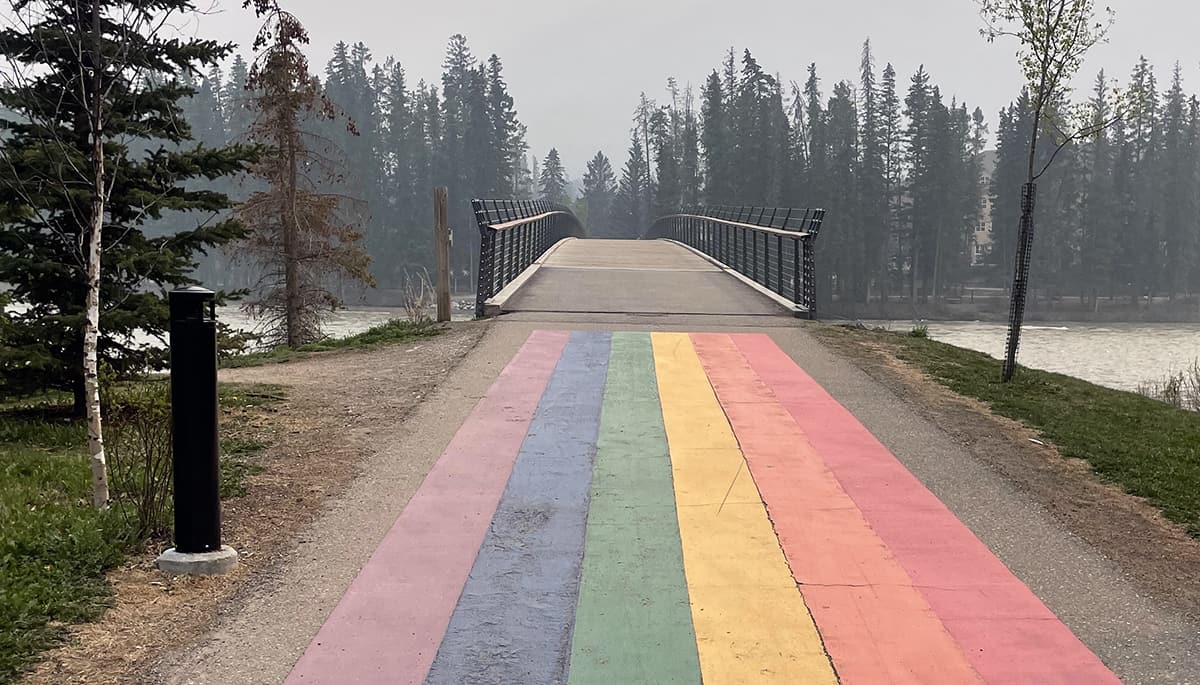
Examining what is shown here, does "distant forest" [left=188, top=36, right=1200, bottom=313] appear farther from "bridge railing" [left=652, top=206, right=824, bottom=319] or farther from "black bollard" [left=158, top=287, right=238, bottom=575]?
"black bollard" [left=158, top=287, right=238, bottom=575]

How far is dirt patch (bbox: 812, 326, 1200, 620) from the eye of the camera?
4.93 m

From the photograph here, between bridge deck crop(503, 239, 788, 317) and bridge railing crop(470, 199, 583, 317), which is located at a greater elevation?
bridge railing crop(470, 199, 583, 317)

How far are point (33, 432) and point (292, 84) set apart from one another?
68.9 feet

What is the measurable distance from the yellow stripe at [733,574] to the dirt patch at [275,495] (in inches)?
78.4

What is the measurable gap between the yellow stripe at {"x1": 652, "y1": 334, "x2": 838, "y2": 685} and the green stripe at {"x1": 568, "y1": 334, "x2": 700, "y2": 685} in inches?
3.0

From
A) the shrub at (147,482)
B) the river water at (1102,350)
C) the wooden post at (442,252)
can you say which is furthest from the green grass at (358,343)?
the river water at (1102,350)

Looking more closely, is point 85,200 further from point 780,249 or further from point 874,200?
point 874,200

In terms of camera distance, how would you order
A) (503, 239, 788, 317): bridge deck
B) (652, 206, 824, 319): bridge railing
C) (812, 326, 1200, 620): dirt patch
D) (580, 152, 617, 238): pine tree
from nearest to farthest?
(812, 326, 1200, 620): dirt patch
(652, 206, 824, 319): bridge railing
(503, 239, 788, 317): bridge deck
(580, 152, 617, 238): pine tree

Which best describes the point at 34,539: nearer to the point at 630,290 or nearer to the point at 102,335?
the point at 102,335

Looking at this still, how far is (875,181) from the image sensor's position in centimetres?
10000

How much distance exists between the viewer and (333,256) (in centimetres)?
2900

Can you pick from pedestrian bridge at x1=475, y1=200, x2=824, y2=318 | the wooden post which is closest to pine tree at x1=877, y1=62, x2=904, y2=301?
pedestrian bridge at x1=475, y1=200, x2=824, y2=318

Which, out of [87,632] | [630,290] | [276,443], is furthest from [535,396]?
[630,290]

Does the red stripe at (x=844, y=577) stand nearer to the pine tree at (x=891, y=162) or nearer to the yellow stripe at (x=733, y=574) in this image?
the yellow stripe at (x=733, y=574)
